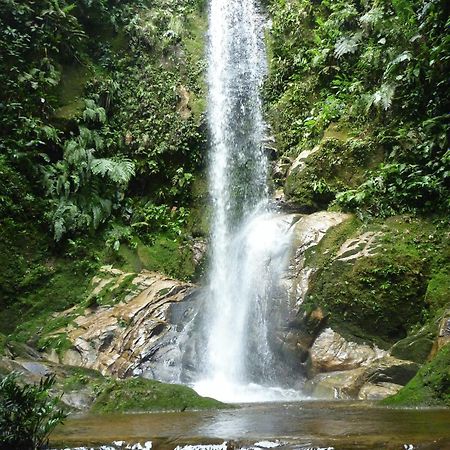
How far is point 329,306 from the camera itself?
25.3ft

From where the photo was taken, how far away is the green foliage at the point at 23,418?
3090 mm

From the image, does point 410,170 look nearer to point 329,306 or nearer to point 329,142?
point 329,142

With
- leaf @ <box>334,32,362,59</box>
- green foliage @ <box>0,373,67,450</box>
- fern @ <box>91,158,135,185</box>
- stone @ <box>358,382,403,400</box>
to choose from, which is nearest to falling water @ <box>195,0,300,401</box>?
stone @ <box>358,382,403,400</box>

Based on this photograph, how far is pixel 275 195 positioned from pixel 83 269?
16.0 ft

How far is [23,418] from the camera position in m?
3.17

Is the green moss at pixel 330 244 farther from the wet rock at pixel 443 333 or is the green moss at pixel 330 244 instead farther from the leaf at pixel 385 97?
the leaf at pixel 385 97

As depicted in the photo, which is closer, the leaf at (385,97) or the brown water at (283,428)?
the brown water at (283,428)

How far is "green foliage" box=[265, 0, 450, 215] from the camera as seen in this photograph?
861 cm

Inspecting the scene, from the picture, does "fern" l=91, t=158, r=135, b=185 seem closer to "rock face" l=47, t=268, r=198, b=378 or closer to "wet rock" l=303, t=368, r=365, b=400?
"rock face" l=47, t=268, r=198, b=378

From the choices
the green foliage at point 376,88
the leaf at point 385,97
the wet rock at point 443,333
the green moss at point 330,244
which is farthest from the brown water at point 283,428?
the leaf at point 385,97

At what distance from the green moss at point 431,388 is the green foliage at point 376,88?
3.67 meters

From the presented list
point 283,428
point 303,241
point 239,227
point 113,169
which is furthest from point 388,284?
point 113,169

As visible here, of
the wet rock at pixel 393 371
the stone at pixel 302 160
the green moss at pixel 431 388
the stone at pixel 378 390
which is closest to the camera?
the green moss at pixel 431 388

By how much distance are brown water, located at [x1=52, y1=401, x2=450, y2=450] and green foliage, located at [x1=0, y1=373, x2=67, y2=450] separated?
15cm
